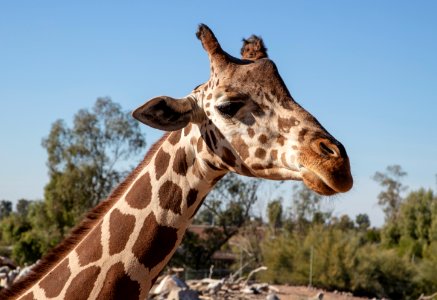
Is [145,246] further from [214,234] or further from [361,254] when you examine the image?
[214,234]

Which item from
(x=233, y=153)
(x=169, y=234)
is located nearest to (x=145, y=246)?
(x=169, y=234)

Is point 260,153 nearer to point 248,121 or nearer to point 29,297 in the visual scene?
point 248,121

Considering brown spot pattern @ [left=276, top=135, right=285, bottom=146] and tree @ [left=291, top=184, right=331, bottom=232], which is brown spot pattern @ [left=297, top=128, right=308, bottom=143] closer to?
brown spot pattern @ [left=276, top=135, right=285, bottom=146]

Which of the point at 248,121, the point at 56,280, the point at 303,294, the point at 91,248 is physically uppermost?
the point at 248,121

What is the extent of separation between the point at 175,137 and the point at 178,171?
0.80 feet

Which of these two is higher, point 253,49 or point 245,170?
point 253,49

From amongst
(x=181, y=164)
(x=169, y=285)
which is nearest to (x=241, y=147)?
(x=181, y=164)

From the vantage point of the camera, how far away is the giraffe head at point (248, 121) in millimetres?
3338

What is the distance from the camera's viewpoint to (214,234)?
4066 cm

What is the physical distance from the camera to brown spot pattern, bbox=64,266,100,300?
3441 mm

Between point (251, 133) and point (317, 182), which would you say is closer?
point (317, 182)

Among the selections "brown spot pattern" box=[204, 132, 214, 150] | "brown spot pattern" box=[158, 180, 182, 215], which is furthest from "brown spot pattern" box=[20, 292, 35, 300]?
"brown spot pattern" box=[204, 132, 214, 150]

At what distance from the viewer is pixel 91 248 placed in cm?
358

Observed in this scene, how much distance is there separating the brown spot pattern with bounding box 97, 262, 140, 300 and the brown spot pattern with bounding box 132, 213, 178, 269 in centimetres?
12
